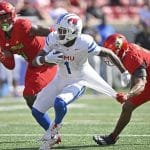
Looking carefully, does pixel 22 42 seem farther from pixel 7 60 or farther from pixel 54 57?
pixel 54 57

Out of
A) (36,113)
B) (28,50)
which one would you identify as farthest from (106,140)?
(28,50)

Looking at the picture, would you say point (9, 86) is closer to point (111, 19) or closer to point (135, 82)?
point (111, 19)

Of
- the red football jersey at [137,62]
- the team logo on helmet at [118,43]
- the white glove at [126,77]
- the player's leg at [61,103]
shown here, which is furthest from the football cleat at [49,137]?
the team logo on helmet at [118,43]

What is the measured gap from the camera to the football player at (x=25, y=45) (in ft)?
27.3

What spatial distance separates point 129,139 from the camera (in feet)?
27.7

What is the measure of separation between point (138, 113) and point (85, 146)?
13.4 ft

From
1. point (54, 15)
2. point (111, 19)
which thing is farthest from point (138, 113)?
point (111, 19)

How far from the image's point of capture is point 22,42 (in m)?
8.52

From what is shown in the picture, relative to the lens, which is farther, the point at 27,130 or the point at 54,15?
the point at 54,15

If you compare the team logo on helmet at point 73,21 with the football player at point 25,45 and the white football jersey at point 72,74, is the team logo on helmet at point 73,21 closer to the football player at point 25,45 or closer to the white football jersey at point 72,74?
the white football jersey at point 72,74

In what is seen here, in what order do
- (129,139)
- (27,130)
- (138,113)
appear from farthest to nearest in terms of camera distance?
(138,113) < (27,130) < (129,139)

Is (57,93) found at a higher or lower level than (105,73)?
higher

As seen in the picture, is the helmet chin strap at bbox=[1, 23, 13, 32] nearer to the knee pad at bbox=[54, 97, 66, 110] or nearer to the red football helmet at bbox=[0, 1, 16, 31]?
the red football helmet at bbox=[0, 1, 16, 31]

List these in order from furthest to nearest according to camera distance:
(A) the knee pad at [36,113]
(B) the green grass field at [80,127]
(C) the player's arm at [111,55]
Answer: (B) the green grass field at [80,127] < (A) the knee pad at [36,113] < (C) the player's arm at [111,55]
